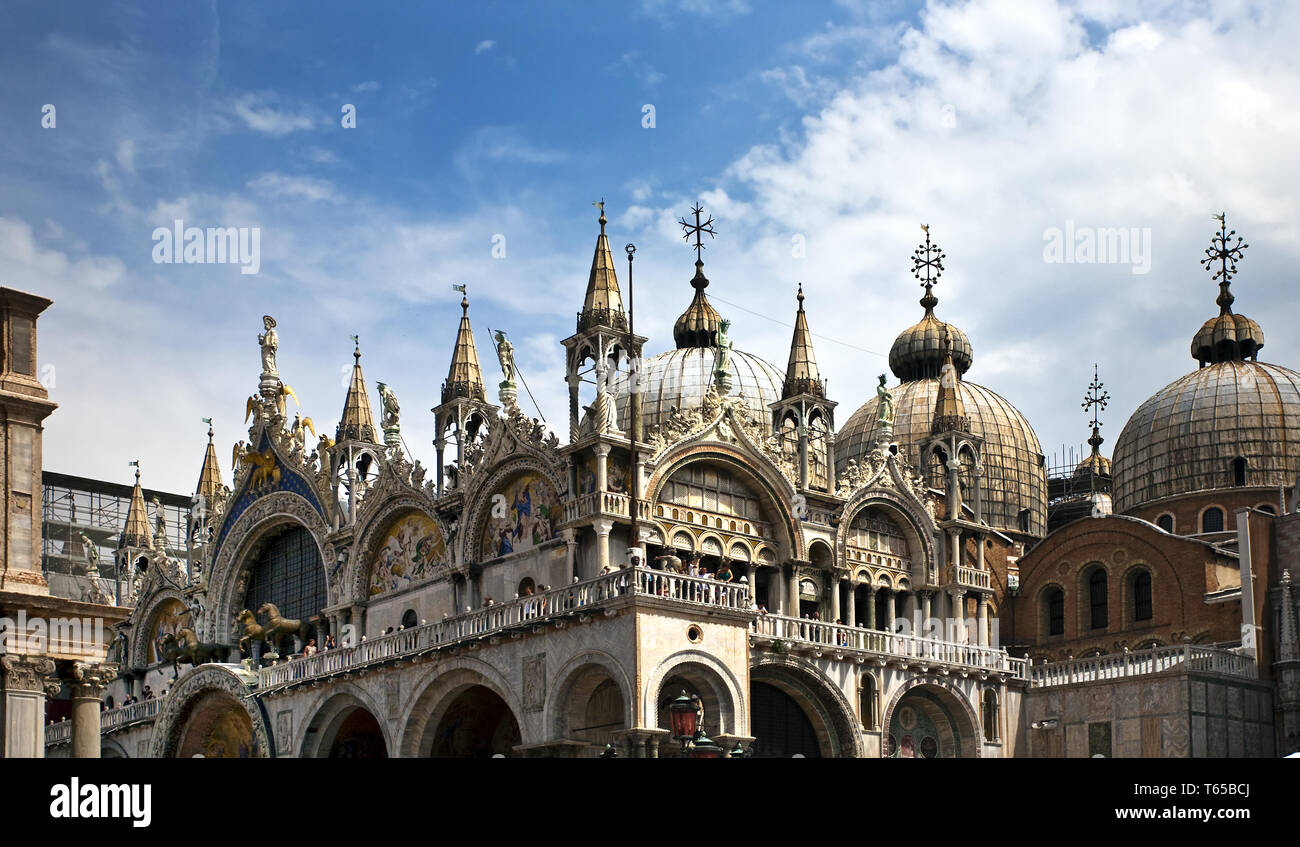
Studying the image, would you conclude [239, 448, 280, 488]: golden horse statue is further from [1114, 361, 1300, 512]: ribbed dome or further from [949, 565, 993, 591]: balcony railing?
[1114, 361, 1300, 512]: ribbed dome

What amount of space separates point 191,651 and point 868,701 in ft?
79.2

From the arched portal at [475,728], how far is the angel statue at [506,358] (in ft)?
25.2

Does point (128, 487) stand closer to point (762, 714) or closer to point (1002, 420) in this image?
point (1002, 420)

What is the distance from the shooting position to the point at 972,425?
60500 millimetres

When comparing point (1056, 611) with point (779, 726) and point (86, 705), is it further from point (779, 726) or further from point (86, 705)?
point (86, 705)

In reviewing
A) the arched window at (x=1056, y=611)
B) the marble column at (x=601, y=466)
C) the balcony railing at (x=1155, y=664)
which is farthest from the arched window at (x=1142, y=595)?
the marble column at (x=601, y=466)

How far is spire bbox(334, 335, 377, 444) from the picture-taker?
50.9m

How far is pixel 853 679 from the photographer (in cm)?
3956

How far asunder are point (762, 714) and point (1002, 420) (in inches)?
1066

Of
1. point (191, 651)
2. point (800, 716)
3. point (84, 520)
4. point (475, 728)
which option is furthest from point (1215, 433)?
point (84, 520)

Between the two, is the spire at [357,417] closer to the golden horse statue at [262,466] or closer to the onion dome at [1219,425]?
the golden horse statue at [262,466]

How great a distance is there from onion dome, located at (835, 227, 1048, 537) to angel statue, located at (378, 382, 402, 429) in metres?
16.8

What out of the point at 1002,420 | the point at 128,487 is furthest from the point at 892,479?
the point at 128,487

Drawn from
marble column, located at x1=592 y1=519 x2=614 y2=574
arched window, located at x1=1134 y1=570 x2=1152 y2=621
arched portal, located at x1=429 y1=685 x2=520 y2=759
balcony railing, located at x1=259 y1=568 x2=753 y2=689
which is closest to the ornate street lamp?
balcony railing, located at x1=259 y1=568 x2=753 y2=689
